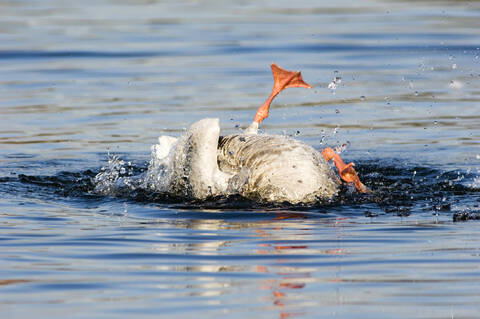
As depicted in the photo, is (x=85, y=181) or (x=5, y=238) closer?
(x=5, y=238)

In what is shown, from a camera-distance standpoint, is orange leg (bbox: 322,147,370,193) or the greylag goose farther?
orange leg (bbox: 322,147,370,193)

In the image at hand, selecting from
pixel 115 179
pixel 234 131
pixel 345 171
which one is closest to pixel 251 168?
pixel 345 171

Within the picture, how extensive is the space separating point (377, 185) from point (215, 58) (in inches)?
251

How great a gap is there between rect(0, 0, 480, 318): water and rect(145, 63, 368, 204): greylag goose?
0.43 feet

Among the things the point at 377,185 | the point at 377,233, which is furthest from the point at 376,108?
the point at 377,233

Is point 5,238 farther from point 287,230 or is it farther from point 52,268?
point 287,230

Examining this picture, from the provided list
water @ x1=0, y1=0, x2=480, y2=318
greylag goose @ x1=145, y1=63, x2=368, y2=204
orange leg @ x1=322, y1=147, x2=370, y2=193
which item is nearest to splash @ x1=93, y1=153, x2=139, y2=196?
water @ x1=0, y1=0, x2=480, y2=318

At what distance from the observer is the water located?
5789 mm

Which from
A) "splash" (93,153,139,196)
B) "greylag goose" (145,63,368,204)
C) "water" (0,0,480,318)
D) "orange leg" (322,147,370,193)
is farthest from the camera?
"splash" (93,153,139,196)

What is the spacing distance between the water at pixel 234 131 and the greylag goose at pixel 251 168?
132mm

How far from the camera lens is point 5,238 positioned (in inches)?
280

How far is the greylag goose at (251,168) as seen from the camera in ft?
25.6

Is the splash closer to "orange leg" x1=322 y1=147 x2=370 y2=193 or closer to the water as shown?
the water

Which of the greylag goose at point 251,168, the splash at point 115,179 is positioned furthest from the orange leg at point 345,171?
the splash at point 115,179
